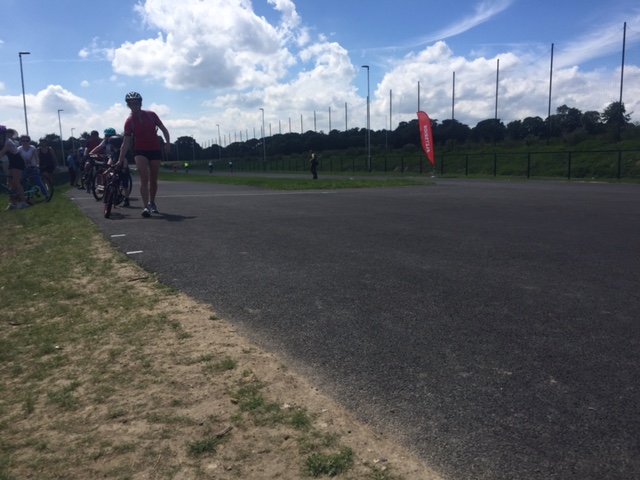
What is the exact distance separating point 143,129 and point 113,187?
1335mm

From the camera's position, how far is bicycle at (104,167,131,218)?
9602 millimetres

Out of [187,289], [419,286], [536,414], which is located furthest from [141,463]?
[419,286]

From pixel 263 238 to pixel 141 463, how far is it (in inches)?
205

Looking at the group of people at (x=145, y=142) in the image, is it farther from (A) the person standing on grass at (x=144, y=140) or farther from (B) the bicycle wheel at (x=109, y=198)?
(B) the bicycle wheel at (x=109, y=198)

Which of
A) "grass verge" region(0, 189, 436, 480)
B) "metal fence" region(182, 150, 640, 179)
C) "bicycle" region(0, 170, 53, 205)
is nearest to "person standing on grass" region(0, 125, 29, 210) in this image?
"bicycle" region(0, 170, 53, 205)

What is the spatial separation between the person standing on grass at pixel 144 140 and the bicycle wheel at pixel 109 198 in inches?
23.8

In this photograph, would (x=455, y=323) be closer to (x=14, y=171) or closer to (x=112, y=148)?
(x=112, y=148)

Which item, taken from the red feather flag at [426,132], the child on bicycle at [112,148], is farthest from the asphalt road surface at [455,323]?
the red feather flag at [426,132]

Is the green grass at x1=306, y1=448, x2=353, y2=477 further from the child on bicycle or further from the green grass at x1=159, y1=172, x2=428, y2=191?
the green grass at x1=159, y1=172, x2=428, y2=191

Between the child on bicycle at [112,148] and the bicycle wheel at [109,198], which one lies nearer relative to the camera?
the bicycle wheel at [109,198]

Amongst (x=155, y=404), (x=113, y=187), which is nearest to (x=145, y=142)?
(x=113, y=187)

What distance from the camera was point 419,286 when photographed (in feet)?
15.1

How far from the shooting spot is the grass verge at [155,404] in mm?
2016

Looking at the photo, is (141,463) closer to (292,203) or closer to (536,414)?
(536,414)
